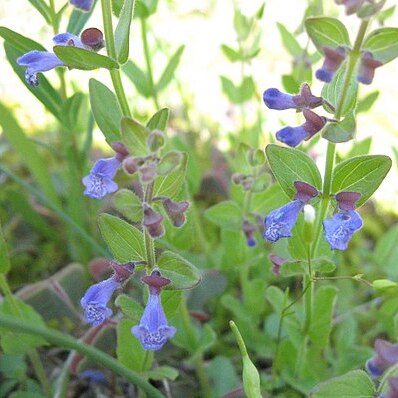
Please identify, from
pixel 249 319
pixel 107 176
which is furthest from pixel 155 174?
pixel 249 319

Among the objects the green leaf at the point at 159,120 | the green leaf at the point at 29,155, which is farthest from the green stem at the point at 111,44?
the green leaf at the point at 29,155

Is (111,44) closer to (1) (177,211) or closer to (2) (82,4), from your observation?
(2) (82,4)

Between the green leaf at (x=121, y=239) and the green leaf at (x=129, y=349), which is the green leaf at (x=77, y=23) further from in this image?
the green leaf at (x=129, y=349)

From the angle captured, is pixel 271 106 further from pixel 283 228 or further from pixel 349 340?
pixel 349 340

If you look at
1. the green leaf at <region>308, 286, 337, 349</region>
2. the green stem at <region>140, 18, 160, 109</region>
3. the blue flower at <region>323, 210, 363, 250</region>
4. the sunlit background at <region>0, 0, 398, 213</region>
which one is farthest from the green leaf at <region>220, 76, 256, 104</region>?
the blue flower at <region>323, 210, 363, 250</region>

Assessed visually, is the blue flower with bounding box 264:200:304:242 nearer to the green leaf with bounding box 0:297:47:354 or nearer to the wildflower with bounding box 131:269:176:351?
the wildflower with bounding box 131:269:176:351

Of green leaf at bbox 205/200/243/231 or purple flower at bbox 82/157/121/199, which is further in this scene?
green leaf at bbox 205/200/243/231
